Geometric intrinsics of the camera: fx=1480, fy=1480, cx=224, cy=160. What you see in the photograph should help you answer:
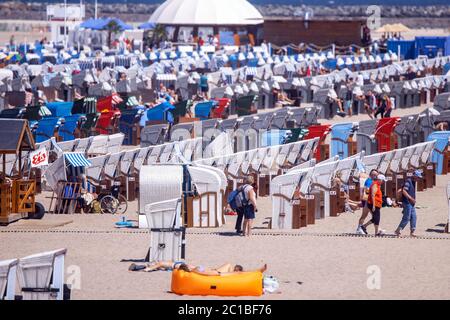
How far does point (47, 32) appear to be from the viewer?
85.1 metres

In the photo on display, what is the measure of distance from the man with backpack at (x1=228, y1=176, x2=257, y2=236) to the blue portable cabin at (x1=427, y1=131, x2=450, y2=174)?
789cm

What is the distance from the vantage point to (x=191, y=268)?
613 inches

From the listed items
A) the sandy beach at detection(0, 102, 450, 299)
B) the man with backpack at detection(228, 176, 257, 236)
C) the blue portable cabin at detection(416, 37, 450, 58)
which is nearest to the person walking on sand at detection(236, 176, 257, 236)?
the man with backpack at detection(228, 176, 257, 236)

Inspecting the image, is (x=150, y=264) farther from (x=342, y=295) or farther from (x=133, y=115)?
(x=133, y=115)

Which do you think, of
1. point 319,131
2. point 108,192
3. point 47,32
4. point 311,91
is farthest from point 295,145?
point 47,32

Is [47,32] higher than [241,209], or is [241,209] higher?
[241,209]

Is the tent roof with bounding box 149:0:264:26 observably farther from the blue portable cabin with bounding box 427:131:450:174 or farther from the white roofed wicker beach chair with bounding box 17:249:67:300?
the white roofed wicker beach chair with bounding box 17:249:67:300

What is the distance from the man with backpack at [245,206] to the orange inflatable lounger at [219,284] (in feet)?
→ 12.0

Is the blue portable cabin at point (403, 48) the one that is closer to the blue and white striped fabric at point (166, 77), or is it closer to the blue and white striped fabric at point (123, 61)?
the blue and white striped fabric at point (123, 61)

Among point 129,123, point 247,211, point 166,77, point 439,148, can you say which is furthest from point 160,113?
point 247,211

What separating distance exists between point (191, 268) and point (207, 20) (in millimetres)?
56108

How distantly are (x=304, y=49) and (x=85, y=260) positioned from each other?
4563cm

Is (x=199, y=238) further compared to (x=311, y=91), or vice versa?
(x=311, y=91)

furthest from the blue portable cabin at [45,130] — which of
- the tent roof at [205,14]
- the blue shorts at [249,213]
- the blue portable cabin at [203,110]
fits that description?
the tent roof at [205,14]
